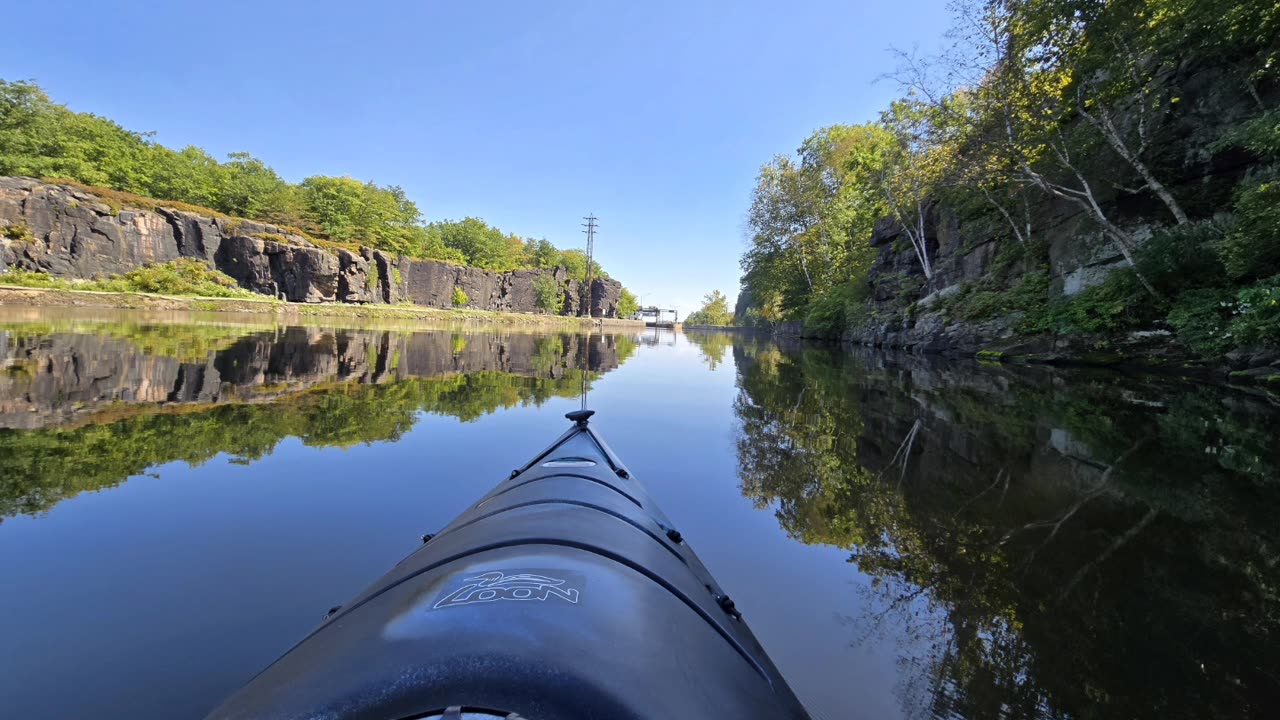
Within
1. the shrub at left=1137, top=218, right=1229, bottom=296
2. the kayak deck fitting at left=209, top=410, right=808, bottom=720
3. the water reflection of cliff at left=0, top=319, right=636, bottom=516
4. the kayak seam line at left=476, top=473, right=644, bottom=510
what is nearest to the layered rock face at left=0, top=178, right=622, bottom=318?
the water reflection of cliff at left=0, top=319, right=636, bottom=516

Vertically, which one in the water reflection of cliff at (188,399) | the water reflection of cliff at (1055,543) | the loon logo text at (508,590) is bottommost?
the water reflection of cliff at (1055,543)

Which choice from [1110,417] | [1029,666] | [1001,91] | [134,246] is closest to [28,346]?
[1029,666]

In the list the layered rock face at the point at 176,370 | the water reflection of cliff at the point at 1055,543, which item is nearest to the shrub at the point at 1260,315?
the water reflection of cliff at the point at 1055,543

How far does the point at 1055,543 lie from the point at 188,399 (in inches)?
324

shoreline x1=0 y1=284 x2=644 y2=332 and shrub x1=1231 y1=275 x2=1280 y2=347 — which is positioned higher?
shoreline x1=0 y1=284 x2=644 y2=332

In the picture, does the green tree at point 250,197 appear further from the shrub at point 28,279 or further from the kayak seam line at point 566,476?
the kayak seam line at point 566,476

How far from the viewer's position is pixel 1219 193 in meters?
10.1

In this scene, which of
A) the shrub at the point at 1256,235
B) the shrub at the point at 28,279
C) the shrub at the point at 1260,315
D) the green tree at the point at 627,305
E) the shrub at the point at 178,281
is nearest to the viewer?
the shrub at the point at 1260,315

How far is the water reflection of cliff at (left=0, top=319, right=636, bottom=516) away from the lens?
371cm

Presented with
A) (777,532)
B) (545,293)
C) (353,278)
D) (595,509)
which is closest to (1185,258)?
(777,532)

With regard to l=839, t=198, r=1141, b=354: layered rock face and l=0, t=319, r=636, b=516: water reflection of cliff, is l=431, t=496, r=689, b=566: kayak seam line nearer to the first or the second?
l=0, t=319, r=636, b=516: water reflection of cliff

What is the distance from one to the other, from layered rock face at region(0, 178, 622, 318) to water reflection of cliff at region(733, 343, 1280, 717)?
4085 cm

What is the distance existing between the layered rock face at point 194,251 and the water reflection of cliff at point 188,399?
83.8ft

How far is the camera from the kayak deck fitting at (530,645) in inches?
27.0
